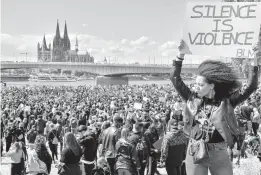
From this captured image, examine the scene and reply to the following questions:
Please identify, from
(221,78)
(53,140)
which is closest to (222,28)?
(221,78)

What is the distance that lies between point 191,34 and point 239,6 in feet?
1.61

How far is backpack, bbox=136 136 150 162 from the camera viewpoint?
21.6ft

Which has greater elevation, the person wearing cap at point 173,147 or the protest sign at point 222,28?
the protest sign at point 222,28

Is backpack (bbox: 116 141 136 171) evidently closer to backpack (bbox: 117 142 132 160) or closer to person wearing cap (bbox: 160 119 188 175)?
backpack (bbox: 117 142 132 160)

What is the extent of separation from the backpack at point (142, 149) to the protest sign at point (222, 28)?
10.4 feet

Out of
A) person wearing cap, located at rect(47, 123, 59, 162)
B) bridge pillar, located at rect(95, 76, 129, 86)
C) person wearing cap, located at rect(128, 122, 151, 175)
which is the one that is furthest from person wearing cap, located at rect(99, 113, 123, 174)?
bridge pillar, located at rect(95, 76, 129, 86)

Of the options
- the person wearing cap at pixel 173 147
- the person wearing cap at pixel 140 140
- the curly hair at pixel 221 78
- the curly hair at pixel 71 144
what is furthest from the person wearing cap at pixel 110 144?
the curly hair at pixel 221 78

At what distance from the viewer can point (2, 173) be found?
9.36m

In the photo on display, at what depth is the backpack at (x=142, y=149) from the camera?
658 cm

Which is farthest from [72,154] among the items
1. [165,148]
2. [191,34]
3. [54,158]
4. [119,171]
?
[54,158]

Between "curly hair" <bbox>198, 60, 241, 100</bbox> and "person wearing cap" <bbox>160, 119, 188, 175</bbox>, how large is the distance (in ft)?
10.3

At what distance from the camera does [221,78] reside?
311cm

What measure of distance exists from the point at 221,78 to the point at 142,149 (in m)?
3.74

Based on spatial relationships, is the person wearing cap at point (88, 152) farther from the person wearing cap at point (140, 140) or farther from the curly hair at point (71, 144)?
the curly hair at point (71, 144)
